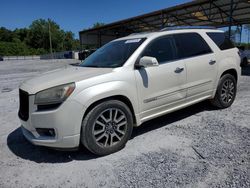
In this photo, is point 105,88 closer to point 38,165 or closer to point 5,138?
point 38,165

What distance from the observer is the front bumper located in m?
2.79

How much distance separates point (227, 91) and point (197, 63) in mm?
1339

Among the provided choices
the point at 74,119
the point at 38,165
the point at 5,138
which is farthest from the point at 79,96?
the point at 5,138

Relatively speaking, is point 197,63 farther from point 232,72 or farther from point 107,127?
point 107,127

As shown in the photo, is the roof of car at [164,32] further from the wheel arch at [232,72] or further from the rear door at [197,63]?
the wheel arch at [232,72]

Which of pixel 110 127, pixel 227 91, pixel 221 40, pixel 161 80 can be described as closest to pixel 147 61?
pixel 161 80

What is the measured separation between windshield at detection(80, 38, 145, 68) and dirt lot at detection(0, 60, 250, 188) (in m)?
1.35

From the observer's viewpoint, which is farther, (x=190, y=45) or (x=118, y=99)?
(x=190, y=45)

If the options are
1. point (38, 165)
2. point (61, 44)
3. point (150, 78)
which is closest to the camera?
point (38, 165)

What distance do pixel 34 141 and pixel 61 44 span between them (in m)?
87.8

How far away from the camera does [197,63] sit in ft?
13.6

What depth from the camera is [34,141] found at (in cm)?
299

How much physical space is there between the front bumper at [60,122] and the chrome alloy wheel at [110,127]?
295 mm

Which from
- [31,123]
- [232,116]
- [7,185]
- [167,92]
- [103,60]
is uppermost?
[103,60]
